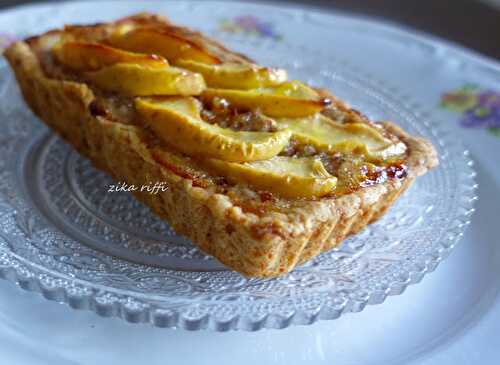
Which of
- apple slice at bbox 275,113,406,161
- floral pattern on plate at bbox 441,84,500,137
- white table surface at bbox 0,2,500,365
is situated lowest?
white table surface at bbox 0,2,500,365

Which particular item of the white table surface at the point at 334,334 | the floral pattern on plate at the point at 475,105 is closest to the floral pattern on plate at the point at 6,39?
the white table surface at the point at 334,334

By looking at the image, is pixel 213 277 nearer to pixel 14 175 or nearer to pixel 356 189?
pixel 356 189

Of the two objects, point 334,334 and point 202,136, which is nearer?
point 334,334

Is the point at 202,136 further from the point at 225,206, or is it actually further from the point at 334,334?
the point at 334,334

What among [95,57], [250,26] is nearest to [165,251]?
[95,57]

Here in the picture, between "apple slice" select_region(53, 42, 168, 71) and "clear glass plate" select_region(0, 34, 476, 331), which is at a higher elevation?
"apple slice" select_region(53, 42, 168, 71)

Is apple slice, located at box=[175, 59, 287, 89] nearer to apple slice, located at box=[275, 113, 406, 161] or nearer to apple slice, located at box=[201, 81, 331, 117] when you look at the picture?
apple slice, located at box=[201, 81, 331, 117]

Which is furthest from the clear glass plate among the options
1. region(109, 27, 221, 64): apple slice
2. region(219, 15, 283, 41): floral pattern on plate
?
region(219, 15, 283, 41): floral pattern on plate

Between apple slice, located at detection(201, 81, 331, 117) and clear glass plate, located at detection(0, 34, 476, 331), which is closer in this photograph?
clear glass plate, located at detection(0, 34, 476, 331)
